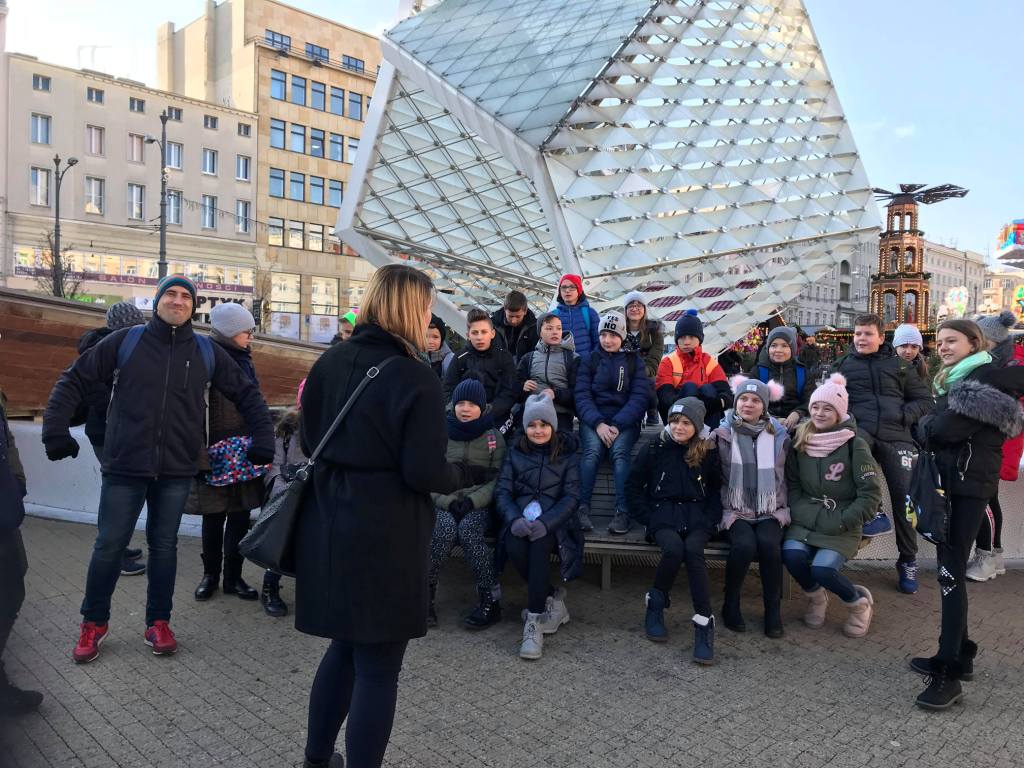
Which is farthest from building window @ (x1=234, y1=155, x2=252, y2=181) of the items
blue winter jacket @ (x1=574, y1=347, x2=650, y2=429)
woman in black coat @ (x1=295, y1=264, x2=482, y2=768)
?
woman in black coat @ (x1=295, y1=264, x2=482, y2=768)

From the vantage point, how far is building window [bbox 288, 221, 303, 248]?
163ft

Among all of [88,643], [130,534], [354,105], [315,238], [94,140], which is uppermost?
[354,105]

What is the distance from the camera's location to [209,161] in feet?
153

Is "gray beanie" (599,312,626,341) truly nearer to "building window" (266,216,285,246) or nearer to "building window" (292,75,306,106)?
"building window" (266,216,285,246)

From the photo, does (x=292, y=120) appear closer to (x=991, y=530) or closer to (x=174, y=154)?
(x=174, y=154)

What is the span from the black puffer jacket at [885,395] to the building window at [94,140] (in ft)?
149

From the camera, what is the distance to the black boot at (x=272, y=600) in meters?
4.80

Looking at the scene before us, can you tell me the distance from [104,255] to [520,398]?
41.4m

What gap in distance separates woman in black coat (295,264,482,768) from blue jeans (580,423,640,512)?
3285mm

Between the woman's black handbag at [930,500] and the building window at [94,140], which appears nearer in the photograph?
the woman's black handbag at [930,500]

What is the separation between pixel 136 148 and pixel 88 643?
4587cm

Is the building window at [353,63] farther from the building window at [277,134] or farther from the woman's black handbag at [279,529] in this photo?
the woman's black handbag at [279,529]

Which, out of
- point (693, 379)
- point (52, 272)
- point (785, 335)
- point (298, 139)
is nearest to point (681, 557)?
point (693, 379)

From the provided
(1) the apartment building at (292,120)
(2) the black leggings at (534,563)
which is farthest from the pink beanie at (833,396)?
(1) the apartment building at (292,120)
